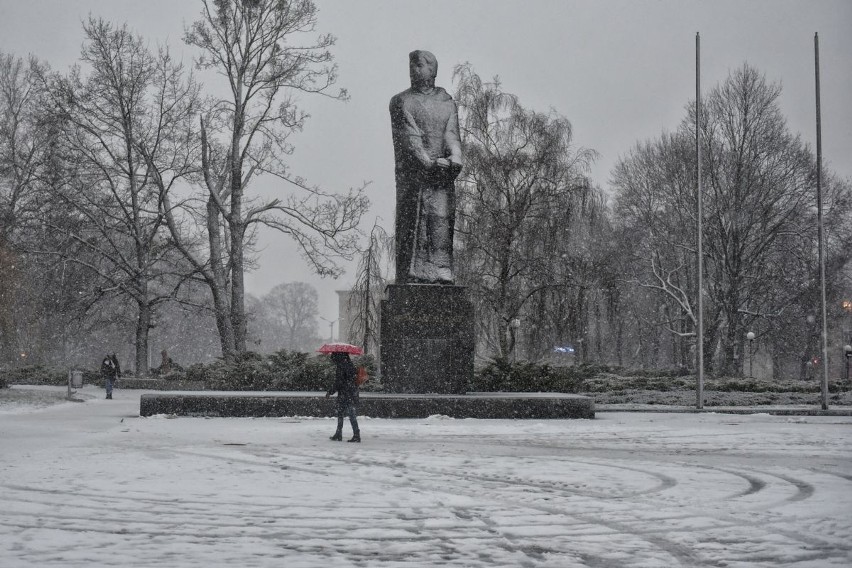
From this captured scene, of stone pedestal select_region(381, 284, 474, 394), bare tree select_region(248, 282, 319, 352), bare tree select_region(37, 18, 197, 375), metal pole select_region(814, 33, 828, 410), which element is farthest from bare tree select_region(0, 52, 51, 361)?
bare tree select_region(248, 282, 319, 352)

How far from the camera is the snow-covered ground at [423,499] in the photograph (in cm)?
715

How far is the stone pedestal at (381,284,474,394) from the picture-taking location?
19641mm

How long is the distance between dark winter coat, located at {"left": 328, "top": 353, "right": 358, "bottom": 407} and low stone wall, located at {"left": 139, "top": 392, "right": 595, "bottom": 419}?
361cm

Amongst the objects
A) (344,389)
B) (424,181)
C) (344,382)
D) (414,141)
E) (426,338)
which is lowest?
(344,389)

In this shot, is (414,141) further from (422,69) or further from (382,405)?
(382,405)

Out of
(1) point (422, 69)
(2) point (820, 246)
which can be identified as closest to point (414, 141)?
(1) point (422, 69)

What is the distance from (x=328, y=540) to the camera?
7590 millimetres

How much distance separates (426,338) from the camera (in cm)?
1966

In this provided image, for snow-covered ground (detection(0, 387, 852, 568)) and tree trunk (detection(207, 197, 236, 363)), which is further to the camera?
tree trunk (detection(207, 197, 236, 363))

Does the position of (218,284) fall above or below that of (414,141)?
below

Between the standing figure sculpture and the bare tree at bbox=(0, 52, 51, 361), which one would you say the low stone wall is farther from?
the bare tree at bbox=(0, 52, 51, 361)

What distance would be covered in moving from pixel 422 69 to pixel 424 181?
7.43 ft

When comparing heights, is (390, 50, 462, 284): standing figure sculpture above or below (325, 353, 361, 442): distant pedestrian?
above

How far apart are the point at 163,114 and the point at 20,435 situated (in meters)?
22.6
